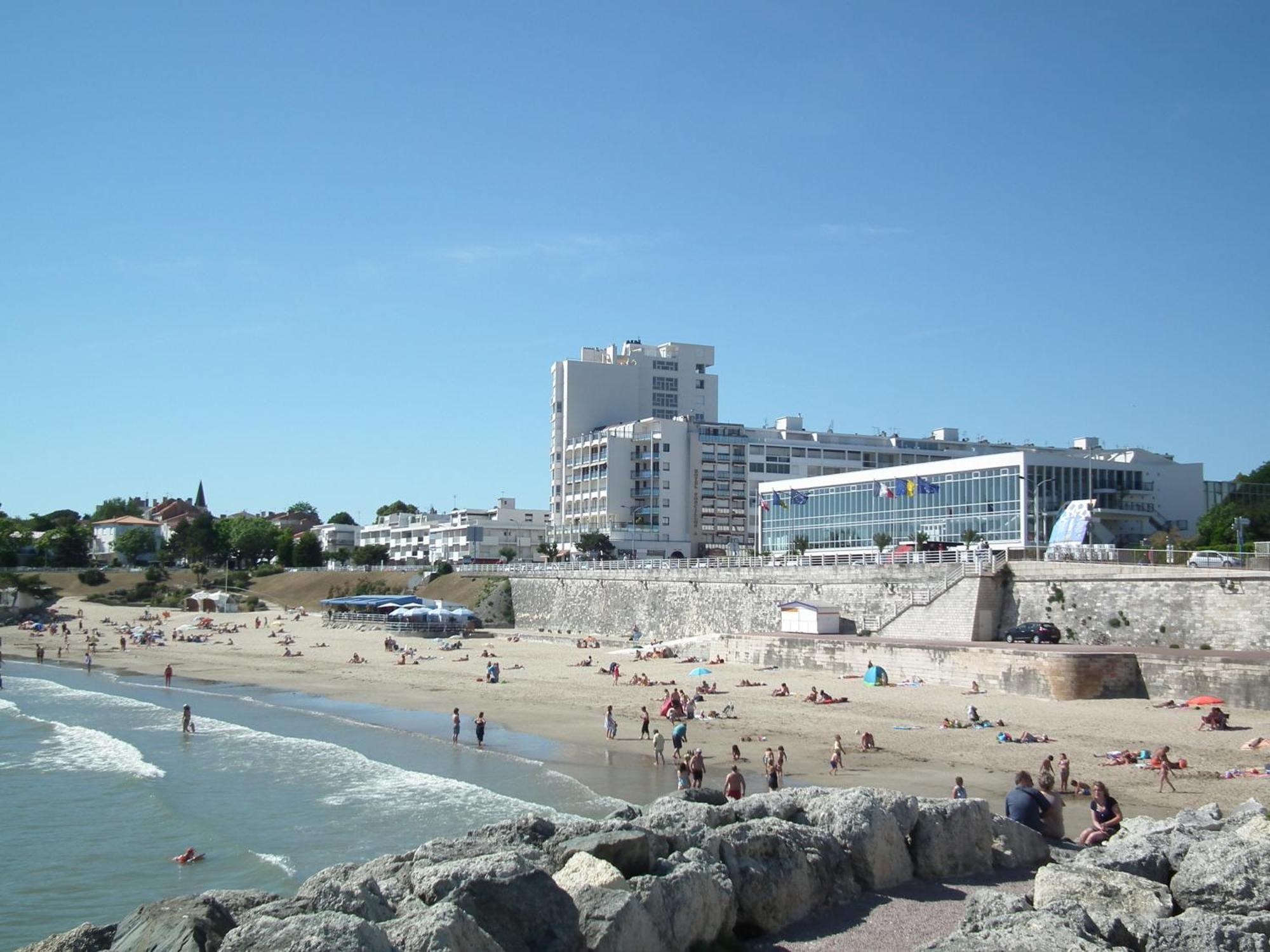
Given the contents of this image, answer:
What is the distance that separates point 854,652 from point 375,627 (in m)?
41.9

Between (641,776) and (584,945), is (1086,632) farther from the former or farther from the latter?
(584,945)

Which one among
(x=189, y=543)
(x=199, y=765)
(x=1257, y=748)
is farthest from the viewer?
(x=189, y=543)

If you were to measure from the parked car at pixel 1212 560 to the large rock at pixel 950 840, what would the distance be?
78.5ft

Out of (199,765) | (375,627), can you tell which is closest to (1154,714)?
(199,765)

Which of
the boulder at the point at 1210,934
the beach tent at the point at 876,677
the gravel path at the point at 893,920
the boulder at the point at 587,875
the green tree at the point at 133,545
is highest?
the green tree at the point at 133,545

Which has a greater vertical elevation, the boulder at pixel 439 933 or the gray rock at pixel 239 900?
the boulder at pixel 439 933

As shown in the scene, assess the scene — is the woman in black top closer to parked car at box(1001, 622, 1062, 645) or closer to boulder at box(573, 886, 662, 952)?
boulder at box(573, 886, 662, 952)

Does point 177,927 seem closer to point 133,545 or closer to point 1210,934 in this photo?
point 1210,934

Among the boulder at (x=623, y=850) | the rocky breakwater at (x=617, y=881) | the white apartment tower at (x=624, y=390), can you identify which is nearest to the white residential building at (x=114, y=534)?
the white apartment tower at (x=624, y=390)

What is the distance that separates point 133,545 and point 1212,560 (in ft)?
456

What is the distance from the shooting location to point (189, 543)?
124 metres

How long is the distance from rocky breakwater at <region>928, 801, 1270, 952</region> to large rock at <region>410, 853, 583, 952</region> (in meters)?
3.24

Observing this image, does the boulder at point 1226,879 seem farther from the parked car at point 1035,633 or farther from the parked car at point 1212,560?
the parked car at point 1035,633

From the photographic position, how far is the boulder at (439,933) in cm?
814
